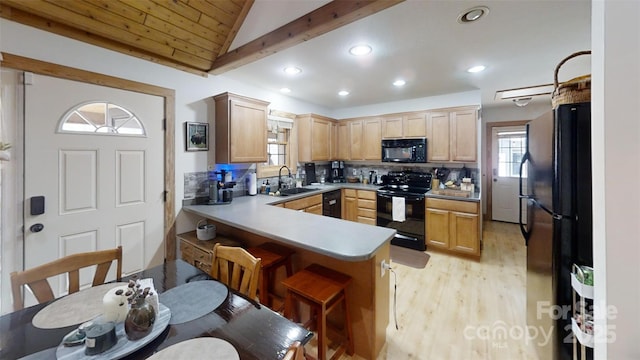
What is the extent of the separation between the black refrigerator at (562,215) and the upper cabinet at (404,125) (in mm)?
2434

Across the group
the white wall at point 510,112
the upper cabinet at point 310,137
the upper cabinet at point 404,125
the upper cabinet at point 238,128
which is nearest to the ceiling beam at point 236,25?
the upper cabinet at point 238,128

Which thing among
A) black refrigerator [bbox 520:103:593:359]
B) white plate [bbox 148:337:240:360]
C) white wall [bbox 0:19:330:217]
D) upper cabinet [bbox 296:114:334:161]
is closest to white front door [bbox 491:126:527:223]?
upper cabinet [bbox 296:114:334:161]

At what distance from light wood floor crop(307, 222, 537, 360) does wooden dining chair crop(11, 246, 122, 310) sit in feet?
5.49

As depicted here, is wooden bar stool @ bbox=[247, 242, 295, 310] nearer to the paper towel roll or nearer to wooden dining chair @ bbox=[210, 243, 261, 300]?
wooden dining chair @ bbox=[210, 243, 261, 300]

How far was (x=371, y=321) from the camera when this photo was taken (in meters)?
1.67

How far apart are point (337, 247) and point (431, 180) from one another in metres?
3.19

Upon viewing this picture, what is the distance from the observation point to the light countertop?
149 centimetres

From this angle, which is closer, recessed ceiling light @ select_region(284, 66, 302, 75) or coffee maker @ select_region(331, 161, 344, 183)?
recessed ceiling light @ select_region(284, 66, 302, 75)

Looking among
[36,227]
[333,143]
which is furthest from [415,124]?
[36,227]

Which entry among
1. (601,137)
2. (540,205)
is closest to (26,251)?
(601,137)

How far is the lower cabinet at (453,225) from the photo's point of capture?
3.27 meters

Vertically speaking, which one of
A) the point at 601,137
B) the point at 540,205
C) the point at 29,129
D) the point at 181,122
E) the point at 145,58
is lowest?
the point at 540,205

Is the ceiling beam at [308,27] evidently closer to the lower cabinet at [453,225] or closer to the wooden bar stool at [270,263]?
the wooden bar stool at [270,263]

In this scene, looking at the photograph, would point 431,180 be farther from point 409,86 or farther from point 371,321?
point 371,321
